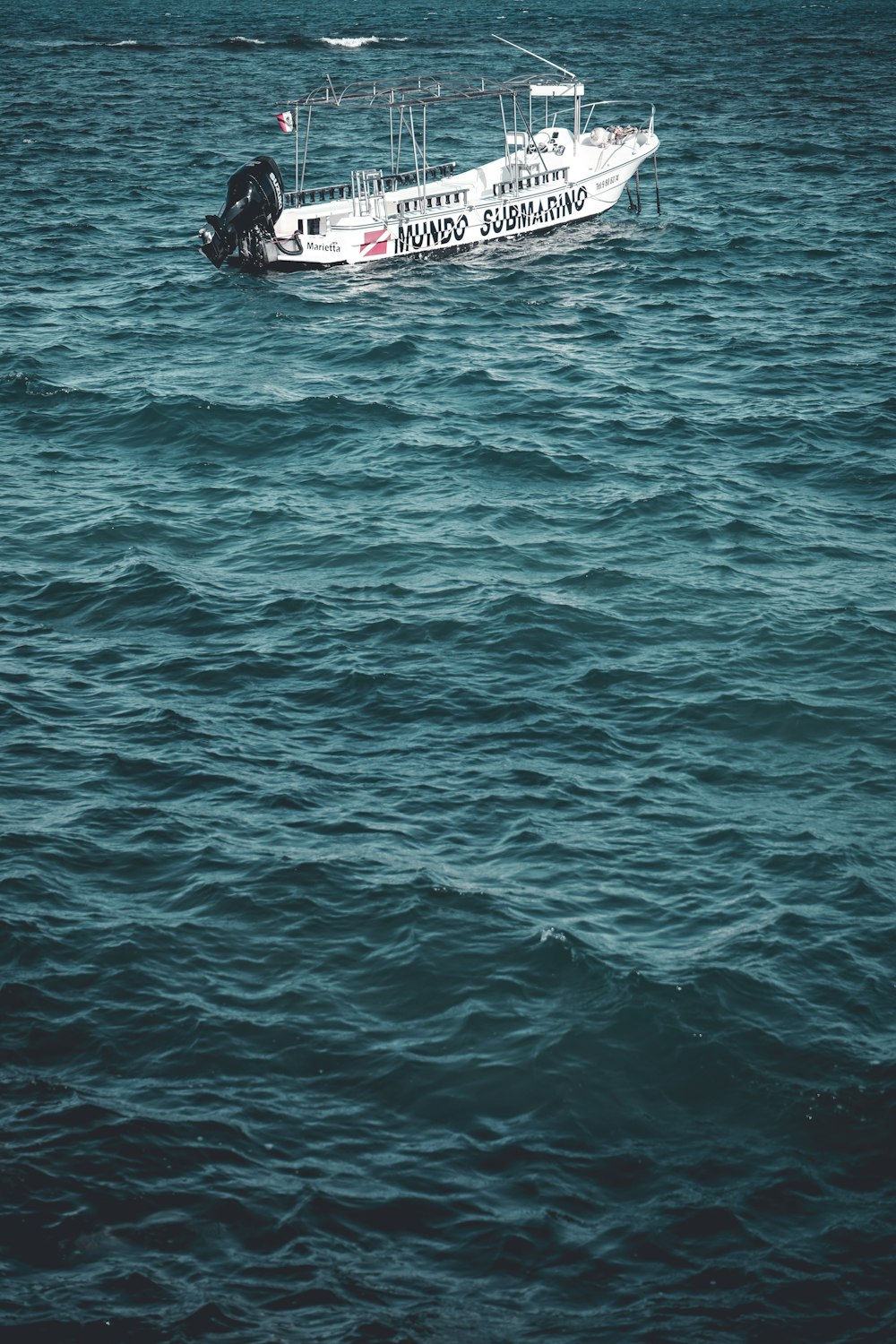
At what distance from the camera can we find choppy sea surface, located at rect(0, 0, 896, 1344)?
1563cm

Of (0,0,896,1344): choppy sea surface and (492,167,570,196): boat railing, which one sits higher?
(492,167,570,196): boat railing

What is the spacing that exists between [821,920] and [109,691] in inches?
520

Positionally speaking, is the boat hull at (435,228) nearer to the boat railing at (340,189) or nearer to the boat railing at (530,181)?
the boat railing at (530,181)

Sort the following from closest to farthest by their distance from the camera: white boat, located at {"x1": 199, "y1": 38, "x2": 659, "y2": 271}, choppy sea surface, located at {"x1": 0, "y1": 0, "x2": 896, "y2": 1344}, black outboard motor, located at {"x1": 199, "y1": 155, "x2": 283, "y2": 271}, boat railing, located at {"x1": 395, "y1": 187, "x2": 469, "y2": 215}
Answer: choppy sea surface, located at {"x1": 0, "y1": 0, "x2": 896, "y2": 1344} → black outboard motor, located at {"x1": 199, "y1": 155, "x2": 283, "y2": 271} → white boat, located at {"x1": 199, "y1": 38, "x2": 659, "y2": 271} → boat railing, located at {"x1": 395, "y1": 187, "x2": 469, "y2": 215}

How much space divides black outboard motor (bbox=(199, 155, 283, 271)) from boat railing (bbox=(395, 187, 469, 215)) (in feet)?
15.0

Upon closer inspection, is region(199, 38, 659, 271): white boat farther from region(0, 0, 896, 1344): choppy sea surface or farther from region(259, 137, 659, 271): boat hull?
region(0, 0, 896, 1344): choppy sea surface

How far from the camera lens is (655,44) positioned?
110 m

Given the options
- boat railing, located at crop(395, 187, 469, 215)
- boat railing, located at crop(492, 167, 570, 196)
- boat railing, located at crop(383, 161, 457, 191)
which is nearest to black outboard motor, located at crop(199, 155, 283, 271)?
boat railing, located at crop(395, 187, 469, 215)

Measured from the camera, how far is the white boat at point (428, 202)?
165ft

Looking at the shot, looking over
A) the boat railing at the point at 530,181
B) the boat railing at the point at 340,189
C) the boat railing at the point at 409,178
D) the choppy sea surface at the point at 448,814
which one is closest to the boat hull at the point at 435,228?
the boat railing at the point at 530,181

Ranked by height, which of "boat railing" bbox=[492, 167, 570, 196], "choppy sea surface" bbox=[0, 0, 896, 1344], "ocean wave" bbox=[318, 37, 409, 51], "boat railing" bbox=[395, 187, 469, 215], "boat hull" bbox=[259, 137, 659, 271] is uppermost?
"ocean wave" bbox=[318, 37, 409, 51]

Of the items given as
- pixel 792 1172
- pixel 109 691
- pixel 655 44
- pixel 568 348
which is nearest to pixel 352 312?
pixel 568 348

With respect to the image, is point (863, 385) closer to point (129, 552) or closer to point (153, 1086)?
point (129, 552)

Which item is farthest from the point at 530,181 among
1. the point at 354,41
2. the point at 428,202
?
the point at 354,41
